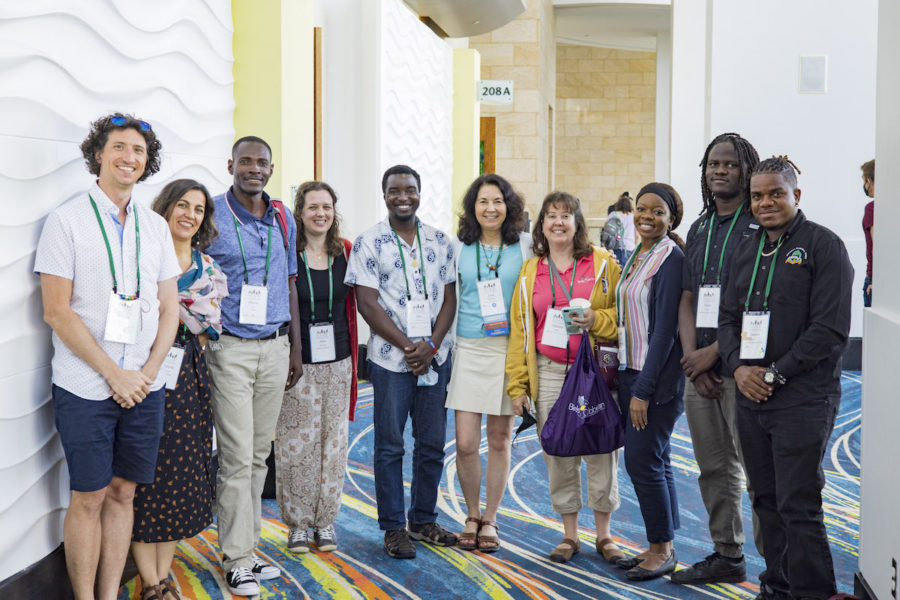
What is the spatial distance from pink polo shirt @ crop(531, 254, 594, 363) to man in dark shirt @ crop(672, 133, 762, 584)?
1.43 ft

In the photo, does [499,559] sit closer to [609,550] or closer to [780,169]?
[609,550]

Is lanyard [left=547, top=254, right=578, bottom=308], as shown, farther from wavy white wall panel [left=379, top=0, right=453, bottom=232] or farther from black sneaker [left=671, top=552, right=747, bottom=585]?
wavy white wall panel [left=379, top=0, right=453, bottom=232]

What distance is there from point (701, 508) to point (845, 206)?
5.01 metres

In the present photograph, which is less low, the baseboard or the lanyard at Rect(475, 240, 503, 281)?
the lanyard at Rect(475, 240, 503, 281)

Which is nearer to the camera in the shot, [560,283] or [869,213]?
[560,283]

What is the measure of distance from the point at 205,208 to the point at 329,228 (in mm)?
739

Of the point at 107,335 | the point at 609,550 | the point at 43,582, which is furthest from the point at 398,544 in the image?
the point at 107,335

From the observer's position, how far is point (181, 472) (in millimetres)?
3043

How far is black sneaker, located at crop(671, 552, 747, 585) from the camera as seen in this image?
337cm

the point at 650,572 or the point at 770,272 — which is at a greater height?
the point at 770,272

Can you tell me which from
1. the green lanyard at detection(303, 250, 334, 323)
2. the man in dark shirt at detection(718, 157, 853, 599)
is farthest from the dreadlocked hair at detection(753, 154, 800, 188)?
the green lanyard at detection(303, 250, 334, 323)

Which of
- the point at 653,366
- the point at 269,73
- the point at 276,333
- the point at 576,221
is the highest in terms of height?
the point at 269,73

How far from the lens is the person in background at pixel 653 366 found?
3.30m

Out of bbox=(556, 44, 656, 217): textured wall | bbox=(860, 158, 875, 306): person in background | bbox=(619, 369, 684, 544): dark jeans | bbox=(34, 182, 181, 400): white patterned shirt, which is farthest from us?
bbox=(556, 44, 656, 217): textured wall
